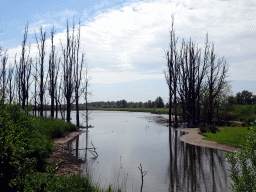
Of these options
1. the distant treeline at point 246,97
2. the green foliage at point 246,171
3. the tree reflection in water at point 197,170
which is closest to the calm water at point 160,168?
the tree reflection in water at point 197,170

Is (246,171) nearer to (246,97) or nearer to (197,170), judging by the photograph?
(197,170)

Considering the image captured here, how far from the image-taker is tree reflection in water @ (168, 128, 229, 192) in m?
8.88

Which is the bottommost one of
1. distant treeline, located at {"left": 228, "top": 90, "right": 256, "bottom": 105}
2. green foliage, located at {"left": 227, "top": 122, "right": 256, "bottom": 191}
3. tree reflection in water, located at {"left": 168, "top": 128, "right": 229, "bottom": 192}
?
tree reflection in water, located at {"left": 168, "top": 128, "right": 229, "bottom": 192}

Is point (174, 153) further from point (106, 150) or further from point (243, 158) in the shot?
point (243, 158)

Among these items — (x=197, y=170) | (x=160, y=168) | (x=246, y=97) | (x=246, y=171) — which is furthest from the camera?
(x=246, y=97)

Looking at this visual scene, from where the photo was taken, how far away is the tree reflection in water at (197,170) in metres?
8.88

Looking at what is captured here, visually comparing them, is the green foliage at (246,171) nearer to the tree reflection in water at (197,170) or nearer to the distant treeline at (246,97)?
the tree reflection in water at (197,170)

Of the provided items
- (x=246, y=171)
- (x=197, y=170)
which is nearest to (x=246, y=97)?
(x=197, y=170)

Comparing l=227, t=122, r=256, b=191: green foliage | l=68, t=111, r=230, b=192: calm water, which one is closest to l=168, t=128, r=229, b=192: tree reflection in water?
l=68, t=111, r=230, b=192: calm water

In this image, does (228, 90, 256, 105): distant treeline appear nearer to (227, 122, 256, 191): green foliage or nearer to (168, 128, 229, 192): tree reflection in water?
(168, 128, 229, 192): tree reflection in water

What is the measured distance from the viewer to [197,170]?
1110cm

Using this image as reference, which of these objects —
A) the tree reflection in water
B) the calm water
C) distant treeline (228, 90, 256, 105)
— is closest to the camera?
the tree reflection in water

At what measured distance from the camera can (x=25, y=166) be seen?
526 centimetres

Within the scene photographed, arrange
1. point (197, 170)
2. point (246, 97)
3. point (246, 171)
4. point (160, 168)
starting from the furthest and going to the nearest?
point (246, 97), point (160, 168), point (197, 170), point (246, 171)
